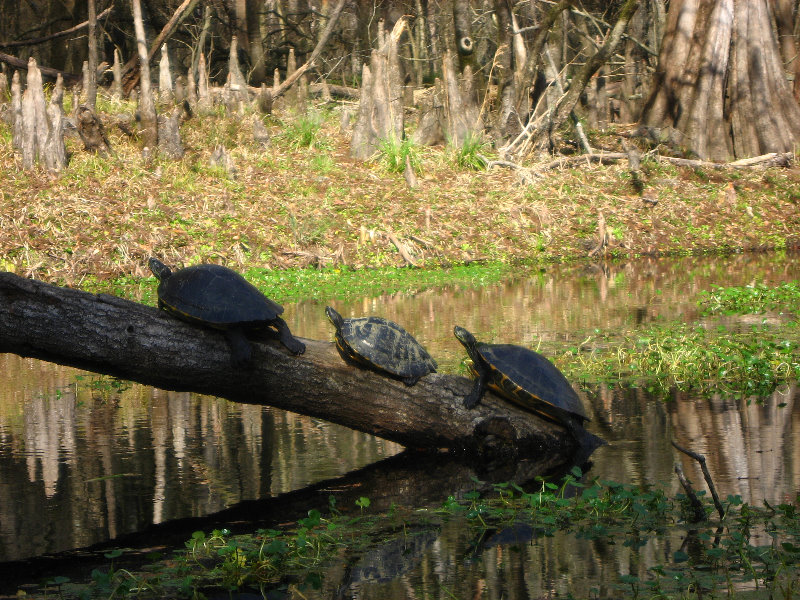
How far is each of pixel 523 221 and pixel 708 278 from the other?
5.14m

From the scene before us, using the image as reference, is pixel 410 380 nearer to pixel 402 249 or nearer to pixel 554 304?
pixel 554 304

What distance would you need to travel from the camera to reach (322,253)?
17.8 metres

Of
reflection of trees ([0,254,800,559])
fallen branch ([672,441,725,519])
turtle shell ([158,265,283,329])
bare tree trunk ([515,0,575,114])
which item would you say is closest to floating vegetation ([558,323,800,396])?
reflection of trees ([0,254,800,559])

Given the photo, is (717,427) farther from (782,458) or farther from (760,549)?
(760,549)

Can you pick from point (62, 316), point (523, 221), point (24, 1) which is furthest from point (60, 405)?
point (24, 1)

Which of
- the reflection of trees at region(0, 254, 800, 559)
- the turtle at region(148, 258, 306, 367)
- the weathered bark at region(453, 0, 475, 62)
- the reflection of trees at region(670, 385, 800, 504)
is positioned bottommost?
the reflection of trees at region(670, 385, 800, 504)

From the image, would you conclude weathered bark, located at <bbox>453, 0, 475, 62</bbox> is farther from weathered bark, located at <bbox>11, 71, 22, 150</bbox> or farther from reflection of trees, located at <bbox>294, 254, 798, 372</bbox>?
weathered bark, located at <bbox>11, 71, 22, 150</bbox>

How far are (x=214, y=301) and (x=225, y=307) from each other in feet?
0.31

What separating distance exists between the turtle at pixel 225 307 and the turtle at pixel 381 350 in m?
0.34

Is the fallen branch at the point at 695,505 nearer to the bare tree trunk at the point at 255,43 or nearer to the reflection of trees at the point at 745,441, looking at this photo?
the reflection of trees at the point at 745,441

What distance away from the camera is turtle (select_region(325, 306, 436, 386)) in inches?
247

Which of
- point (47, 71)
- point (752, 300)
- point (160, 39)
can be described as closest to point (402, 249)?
point (752, 300)

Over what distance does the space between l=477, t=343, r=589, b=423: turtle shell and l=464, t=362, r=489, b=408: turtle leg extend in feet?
0.15

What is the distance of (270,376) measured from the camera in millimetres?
6336
